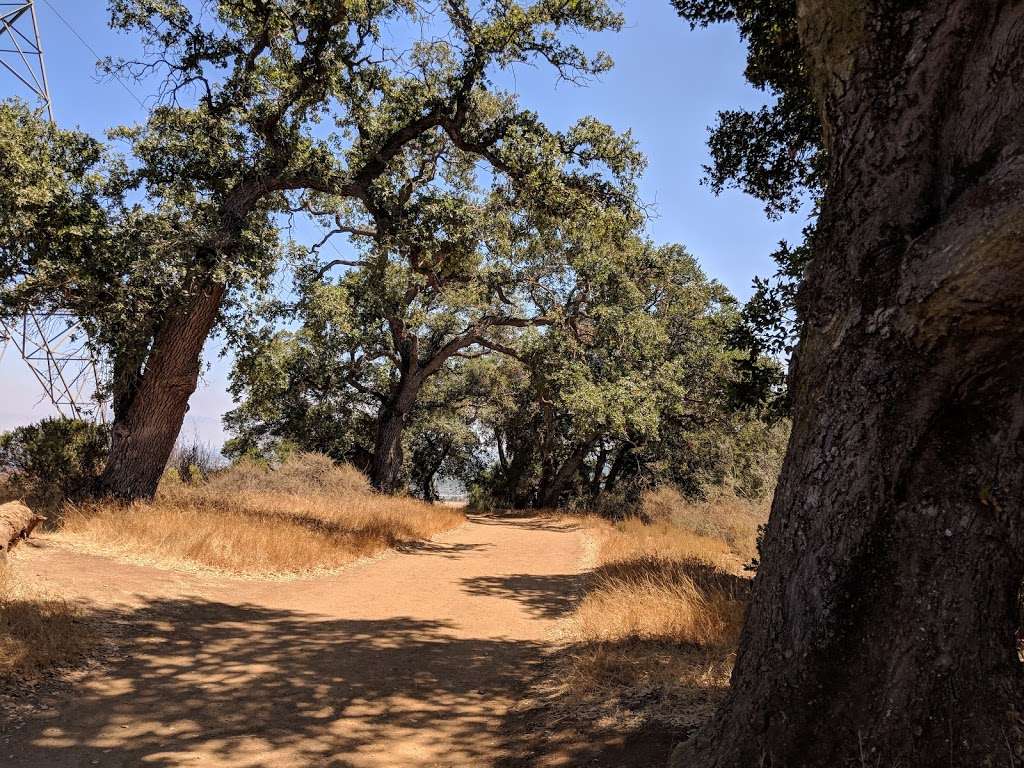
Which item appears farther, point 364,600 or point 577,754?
point 364,600

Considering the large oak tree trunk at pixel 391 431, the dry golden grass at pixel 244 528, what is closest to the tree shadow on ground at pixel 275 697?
the dry golden grass at pixel 244 528

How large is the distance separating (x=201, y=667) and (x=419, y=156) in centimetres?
1292

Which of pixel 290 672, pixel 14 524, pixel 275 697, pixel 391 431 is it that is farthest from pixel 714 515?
pixel 14 524

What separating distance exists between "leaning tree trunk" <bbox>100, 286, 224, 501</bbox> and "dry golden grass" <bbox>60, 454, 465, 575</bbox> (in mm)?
622

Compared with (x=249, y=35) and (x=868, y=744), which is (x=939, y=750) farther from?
(x=249, y=35)

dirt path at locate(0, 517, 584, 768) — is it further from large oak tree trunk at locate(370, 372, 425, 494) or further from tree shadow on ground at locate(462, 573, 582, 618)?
large oak tree trunk at locate(370, 372, 425, 494)

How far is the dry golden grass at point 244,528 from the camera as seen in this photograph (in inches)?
326

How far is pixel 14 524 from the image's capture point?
7.12 meters

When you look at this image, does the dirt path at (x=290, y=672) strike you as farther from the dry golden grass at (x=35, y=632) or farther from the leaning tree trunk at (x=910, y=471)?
the leaning tree trunk at (x=910, y=471)

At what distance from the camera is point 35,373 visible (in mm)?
7641

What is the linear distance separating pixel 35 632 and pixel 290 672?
77.5 inches

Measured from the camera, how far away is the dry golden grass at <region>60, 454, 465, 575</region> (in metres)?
8.28

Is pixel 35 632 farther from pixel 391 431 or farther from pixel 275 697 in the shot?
pixel 391 431

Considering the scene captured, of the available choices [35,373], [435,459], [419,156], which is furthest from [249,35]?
[435,459]
